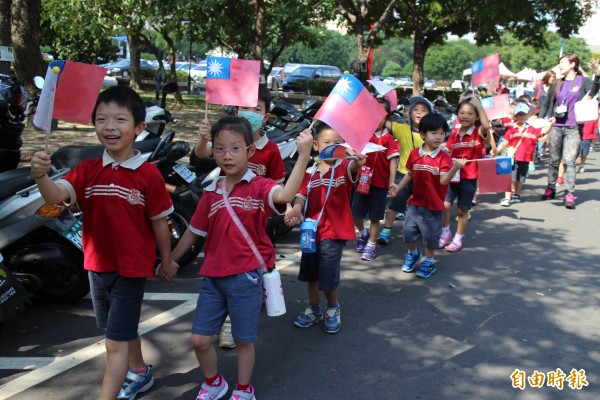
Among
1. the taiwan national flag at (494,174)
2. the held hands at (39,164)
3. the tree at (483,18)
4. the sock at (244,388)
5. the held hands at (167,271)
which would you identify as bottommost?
the sock at (244,388)

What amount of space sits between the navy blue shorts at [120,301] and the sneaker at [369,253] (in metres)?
3.31

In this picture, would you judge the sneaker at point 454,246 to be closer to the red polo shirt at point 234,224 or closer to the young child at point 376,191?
the young child at point 376,191

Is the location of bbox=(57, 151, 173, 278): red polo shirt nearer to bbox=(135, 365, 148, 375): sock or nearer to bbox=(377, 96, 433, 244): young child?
bbox=(135, 365, 148, 375): sock

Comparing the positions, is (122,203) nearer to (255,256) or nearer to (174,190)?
(255,256)

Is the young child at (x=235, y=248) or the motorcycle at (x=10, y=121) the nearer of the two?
the young child at (x=235, y=248)

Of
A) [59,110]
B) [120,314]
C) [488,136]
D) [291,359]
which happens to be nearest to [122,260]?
[120,314]

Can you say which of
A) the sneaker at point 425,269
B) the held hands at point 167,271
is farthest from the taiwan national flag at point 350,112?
the sneaker at point 425,269

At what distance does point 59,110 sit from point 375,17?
71.0ft

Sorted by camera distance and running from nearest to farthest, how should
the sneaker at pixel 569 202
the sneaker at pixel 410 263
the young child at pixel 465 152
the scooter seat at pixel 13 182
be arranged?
the scooter seat at pixel 13 182 → the sneaker at pixel 410 263 → the young child at pixel 465 152 → the sneaker at pixel 569 202

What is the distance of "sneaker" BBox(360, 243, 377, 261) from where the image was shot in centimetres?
603

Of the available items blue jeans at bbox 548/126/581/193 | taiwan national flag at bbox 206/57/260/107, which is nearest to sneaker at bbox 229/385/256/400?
taiwan national flag at bbox 206/57/260/107

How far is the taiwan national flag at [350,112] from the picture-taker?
3486mm

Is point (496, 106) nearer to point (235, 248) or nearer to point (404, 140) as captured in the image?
point (404, 140)

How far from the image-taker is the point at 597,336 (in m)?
4.35
